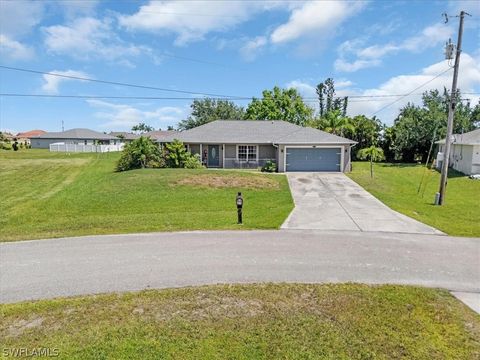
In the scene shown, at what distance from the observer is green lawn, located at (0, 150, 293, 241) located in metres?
11.6

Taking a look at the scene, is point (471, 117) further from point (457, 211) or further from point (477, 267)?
point (477, 267)

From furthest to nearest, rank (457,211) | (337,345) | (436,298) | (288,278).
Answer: (457,211) → (288,278) → (436,298) → (337,345)

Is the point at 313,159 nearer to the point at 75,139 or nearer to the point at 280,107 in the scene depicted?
the point at 280,107

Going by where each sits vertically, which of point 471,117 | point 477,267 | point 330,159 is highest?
point 471,117

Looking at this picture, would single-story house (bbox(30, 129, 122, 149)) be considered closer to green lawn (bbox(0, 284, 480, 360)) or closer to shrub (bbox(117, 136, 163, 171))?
shrub (bbox(117, 136, 163, 171))

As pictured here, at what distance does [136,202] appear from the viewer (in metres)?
16.0

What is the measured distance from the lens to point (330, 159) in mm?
27031

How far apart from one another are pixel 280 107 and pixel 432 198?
34.9 metres

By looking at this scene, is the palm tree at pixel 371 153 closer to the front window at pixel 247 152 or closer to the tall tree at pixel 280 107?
the front window at pixel 247 152

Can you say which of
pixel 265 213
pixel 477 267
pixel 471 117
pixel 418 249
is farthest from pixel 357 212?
pixel 471 117

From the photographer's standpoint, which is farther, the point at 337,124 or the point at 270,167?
the point at 337,124

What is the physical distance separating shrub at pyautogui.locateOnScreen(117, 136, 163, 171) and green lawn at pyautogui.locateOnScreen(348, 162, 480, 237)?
15527 mm

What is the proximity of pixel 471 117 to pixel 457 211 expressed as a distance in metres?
35.6

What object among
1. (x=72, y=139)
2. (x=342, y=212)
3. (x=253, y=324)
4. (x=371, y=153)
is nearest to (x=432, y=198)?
(x=342, y=212)
